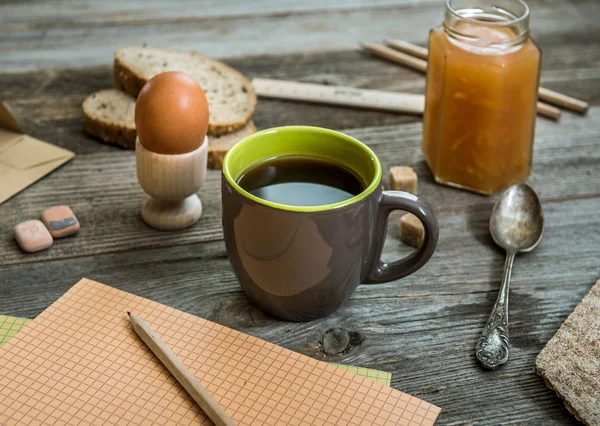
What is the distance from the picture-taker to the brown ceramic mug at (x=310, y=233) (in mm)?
745

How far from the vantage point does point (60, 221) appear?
38.6 inches

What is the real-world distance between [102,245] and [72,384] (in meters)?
0.27

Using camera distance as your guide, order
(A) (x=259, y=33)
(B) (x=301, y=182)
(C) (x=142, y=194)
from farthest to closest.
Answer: (A) (x=259, y=33) < (C) (x=142, y=194) < (B) (x=301, y=182)

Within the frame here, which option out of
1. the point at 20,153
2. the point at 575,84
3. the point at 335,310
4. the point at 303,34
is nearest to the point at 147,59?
the point at 20,153

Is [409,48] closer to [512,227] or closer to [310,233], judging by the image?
[512,227]

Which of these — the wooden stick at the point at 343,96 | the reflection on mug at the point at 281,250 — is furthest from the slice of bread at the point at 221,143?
the reflection on mug at the point at 281,250

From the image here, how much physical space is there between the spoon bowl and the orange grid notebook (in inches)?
12.8

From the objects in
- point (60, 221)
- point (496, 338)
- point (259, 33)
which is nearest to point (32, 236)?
point (60, 221)

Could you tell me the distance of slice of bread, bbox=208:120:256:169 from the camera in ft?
3.66

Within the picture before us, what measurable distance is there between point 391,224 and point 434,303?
174 millimetres

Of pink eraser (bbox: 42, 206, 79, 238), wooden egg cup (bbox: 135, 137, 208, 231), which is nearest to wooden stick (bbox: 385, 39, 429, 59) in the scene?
Answer: wooden egg cup (bbox: 135, 137, 208, 231)

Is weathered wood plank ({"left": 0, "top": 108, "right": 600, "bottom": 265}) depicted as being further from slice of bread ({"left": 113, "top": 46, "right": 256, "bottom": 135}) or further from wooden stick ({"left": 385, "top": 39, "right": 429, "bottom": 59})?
wooden stick ({"left": 385, "top": 39, "right": 429, "bottom": 59})

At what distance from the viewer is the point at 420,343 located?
83 centimetres

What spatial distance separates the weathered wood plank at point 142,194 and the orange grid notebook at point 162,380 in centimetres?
17
